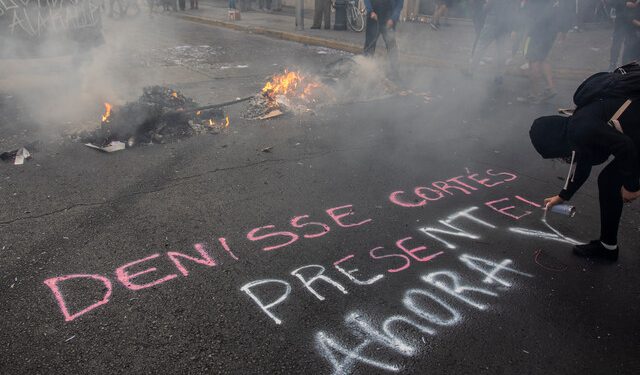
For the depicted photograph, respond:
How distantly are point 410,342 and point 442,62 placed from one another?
26.4ft

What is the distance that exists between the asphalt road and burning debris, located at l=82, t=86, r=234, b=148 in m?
0.21

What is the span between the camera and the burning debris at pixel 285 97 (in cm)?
594

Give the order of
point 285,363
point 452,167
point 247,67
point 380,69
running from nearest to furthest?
point 285,363
point 452,167
point 380,69
point 247,67

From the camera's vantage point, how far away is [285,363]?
207cm

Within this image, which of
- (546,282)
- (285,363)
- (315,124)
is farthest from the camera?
(315,124)

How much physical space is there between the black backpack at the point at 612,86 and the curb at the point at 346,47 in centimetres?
637

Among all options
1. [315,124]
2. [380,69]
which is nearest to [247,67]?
[380,69]

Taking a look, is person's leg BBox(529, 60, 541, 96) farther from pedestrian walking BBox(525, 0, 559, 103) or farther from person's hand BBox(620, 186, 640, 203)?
person's hand BBox(620, 186, 640, 203)

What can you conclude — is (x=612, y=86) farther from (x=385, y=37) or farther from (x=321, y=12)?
(x=321, y=12)

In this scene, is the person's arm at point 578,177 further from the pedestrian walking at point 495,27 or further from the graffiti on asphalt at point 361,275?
the pedestrian walking at point 495,27

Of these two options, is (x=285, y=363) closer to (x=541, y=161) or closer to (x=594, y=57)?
(x=541, y=161)

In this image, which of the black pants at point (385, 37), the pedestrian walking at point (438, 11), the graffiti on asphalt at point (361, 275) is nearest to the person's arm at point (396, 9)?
the black pants at point (385, 37)

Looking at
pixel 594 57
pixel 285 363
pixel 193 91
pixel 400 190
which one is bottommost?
pixel 285 363

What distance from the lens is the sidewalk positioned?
29.6 ft
